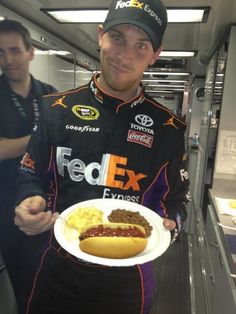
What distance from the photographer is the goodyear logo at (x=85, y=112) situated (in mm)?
1057

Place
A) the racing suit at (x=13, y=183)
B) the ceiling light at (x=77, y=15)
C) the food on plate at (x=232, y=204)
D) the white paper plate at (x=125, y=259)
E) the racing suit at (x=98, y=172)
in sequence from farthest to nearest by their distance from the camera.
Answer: the ceiling light at (x=77, y=15), the food on plate at (x=232, y=204), the racing suit at (x=13, y=183), the racing suit at (x=98, y=172), the white paper plate at (x=125, y=259)

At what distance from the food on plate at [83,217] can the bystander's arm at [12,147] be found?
0.91 m

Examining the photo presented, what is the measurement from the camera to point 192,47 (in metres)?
3.59

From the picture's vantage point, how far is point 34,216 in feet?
2.93

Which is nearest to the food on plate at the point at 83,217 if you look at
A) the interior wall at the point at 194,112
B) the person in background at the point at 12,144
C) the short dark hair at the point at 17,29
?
the person in background at the point at 12,144

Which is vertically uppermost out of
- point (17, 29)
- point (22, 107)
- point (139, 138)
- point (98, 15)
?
point (98, 15)

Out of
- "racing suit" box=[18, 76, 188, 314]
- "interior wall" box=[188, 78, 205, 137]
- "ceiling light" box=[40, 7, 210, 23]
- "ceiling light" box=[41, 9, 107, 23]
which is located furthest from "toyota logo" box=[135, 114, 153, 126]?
"interior wall" box=[188, 78, 205, 137]

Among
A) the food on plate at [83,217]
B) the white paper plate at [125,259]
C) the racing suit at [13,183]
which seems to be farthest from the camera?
the racing suit at [13,183]

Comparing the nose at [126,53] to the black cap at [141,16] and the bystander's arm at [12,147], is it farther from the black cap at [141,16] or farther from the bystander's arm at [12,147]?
the bystander's arm at [12,147]

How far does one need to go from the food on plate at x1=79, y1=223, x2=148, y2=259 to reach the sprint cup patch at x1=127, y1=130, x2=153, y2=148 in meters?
0.30

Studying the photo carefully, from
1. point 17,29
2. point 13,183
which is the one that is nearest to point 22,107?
point 13,183

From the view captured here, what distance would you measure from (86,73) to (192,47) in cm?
139

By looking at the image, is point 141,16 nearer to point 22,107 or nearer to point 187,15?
point 22,107

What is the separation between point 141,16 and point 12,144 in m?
1.09
